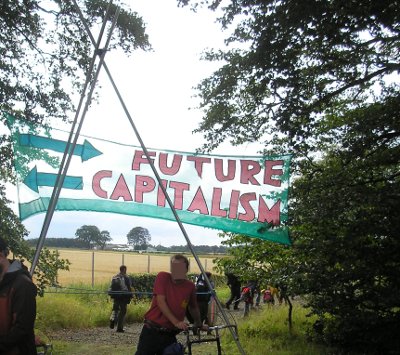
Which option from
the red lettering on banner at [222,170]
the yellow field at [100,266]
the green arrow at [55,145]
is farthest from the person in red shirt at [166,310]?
the yellow field at [100,266]

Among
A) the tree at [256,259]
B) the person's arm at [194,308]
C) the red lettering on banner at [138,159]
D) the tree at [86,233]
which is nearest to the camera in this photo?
the person's arm at [194,308]

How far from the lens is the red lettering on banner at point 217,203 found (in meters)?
5.64

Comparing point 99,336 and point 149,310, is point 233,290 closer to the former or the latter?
point 99,336

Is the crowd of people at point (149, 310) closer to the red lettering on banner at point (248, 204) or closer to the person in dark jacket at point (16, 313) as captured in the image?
the person in dark jacket at point (16, 313)

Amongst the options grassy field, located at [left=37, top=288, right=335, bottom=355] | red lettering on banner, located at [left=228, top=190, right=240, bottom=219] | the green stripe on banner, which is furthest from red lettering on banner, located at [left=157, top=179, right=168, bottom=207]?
grassy field, located at [left=37, top=288, right=335, bottom=355]

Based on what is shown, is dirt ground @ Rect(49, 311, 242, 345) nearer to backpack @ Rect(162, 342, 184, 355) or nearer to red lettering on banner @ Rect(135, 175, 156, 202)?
red lettering on banner @ Rect(135, 175, 156, 202)

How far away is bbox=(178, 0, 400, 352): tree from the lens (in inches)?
283

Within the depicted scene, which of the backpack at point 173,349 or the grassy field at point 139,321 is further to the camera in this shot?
the grassy field at point 139,321

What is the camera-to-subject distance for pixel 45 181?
5.20 metres

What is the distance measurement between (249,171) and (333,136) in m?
4.05

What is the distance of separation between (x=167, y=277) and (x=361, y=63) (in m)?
7.25

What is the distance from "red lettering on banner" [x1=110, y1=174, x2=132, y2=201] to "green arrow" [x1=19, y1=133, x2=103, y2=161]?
0.41 meters

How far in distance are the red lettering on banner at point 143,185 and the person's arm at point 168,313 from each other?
5.71 feet

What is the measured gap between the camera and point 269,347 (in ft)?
28.3
